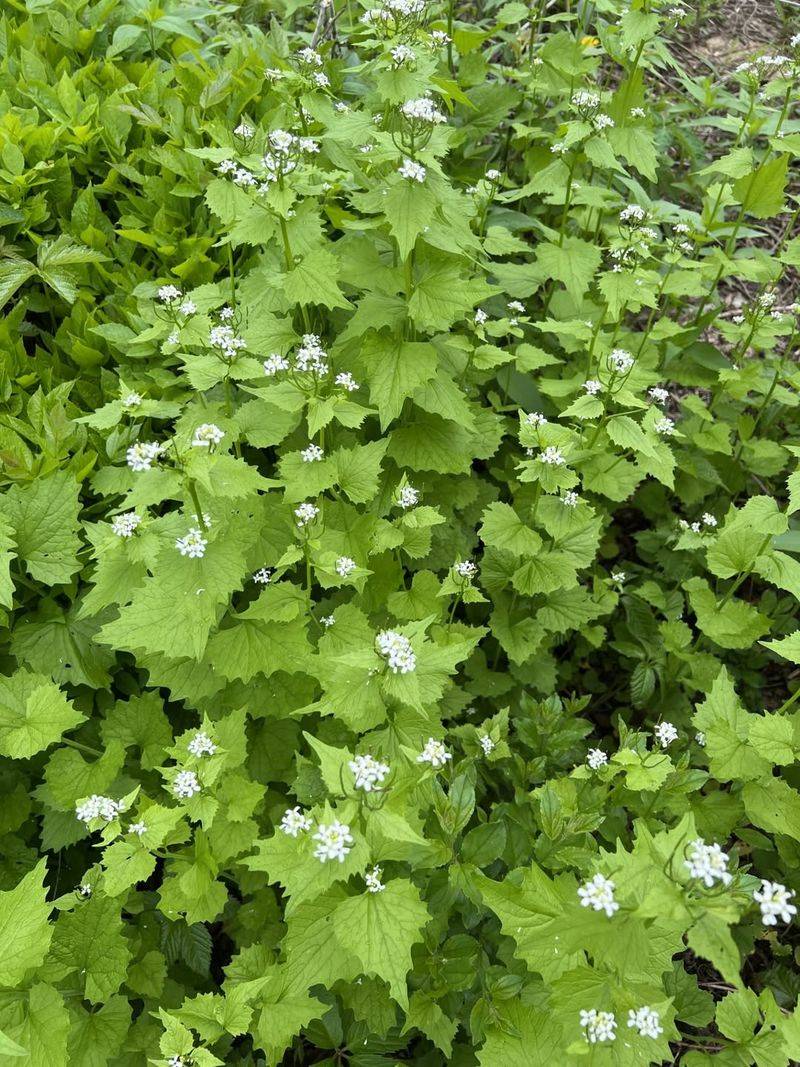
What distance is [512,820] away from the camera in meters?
3.33

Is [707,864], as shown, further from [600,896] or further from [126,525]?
[126,525]

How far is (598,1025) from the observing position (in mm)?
1989

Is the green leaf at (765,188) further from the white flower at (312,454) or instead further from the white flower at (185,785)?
the white flower at (185,785)

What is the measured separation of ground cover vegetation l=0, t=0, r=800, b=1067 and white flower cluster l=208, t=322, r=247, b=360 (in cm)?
2

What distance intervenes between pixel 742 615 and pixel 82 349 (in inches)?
153

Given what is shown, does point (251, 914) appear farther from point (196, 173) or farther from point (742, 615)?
point (196, 173)

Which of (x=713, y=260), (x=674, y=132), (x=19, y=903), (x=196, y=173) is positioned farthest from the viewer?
(x=674, y=132)

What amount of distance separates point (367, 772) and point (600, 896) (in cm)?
71

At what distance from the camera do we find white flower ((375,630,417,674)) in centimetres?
244

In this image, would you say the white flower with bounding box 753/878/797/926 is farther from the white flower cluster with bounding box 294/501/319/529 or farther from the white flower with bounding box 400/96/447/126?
the white flower with bounding box 400/96/447/126

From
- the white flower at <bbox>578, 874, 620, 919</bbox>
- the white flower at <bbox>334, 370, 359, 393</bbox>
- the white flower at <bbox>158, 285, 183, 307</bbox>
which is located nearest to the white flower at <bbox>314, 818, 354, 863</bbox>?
the white flower at <bbox>578, 874, 620, 919</bbox>

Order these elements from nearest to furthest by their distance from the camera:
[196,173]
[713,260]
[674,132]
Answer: [196,173], [713,260], [674,132]

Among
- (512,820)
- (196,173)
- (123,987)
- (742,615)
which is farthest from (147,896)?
(196,173)

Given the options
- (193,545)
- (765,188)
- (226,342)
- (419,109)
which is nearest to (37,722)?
(193,545)
